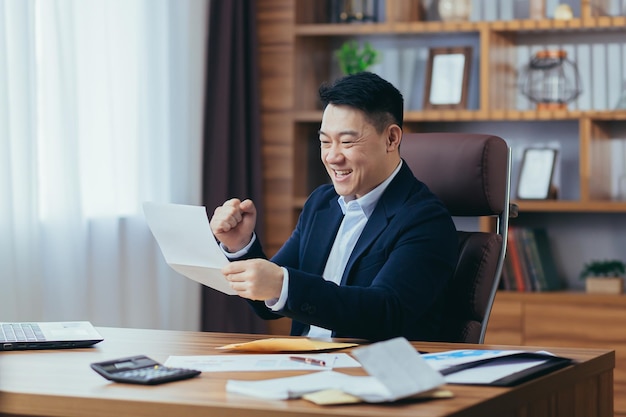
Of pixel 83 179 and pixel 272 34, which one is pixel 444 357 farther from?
pixel 272 34

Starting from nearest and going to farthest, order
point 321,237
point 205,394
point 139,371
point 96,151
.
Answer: point 205,394 < point 139,371 < point 321,237 < point 96,151

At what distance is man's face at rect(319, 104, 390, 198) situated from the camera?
88.5 inches

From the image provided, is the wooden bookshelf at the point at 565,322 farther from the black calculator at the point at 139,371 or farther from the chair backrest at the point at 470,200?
the black calculator at the point at 139,371

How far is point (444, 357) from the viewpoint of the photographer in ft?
5.39

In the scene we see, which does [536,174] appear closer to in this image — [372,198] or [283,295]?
[372,198]

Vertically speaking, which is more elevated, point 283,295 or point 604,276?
point 283,295

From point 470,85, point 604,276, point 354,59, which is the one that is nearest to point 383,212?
point 604,276

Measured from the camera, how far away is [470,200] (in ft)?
7.74

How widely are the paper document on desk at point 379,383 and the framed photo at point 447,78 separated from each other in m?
2.69

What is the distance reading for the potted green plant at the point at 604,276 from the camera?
3695mm

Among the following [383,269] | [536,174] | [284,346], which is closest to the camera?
[284,346]

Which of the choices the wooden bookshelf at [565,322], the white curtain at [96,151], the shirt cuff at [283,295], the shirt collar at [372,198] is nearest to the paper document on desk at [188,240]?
the shirt cuff at [283,295]

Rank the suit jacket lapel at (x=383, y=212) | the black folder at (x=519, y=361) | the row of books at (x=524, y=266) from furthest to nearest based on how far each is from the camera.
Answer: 1. the row of books at (x=524, y=266)
2. the suit jacket lapel at (x=383, y=212)
3. the black folder at (x=519, y=361)

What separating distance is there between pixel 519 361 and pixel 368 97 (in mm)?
855
